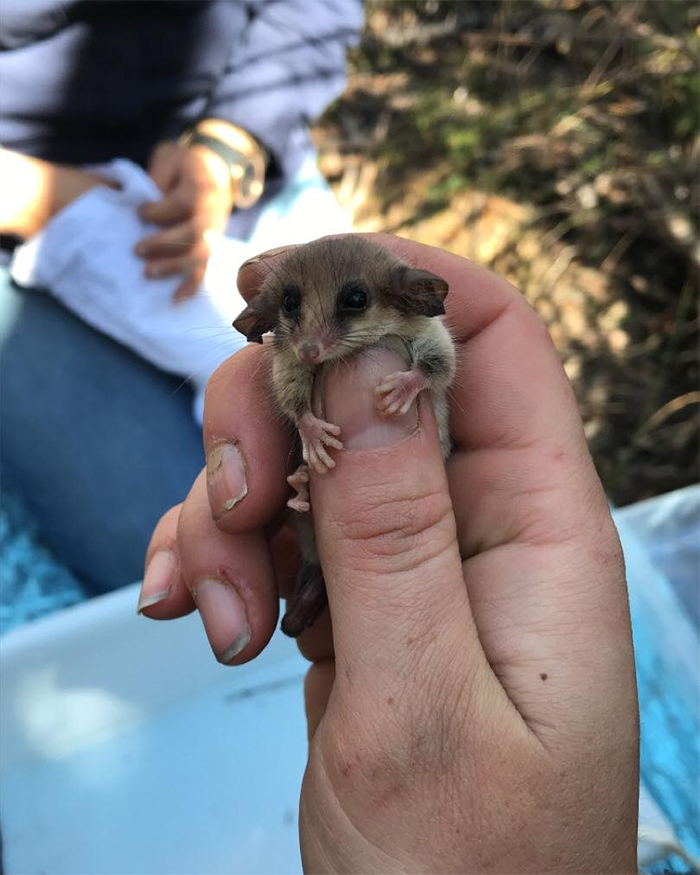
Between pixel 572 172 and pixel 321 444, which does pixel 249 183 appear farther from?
pixel 572 172

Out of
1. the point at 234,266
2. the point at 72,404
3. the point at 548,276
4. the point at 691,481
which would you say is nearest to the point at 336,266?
the point at 234,266

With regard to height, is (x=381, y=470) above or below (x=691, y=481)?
above

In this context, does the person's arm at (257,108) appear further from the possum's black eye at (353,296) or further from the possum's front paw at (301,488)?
the possum's front paw at (301,488)

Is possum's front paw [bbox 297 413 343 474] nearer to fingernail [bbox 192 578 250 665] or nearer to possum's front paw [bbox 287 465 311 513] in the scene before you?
possum's front paw [bbox 287 465 311 513]

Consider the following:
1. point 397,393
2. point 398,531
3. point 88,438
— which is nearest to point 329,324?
point 397,393

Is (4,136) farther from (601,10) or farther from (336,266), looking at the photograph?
(601,10)
